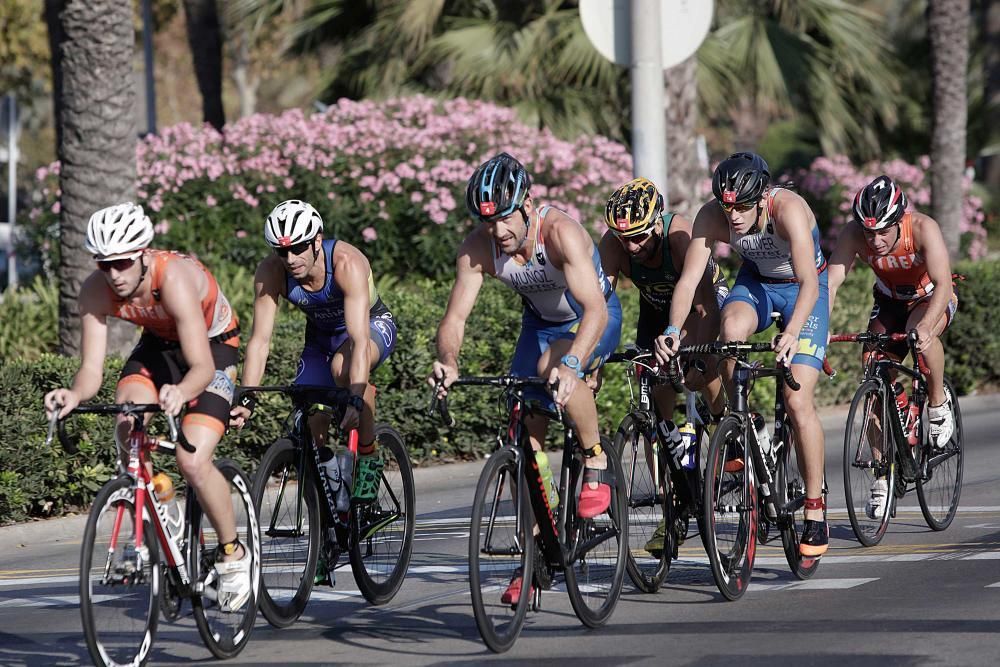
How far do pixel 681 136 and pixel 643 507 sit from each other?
982 centimetres

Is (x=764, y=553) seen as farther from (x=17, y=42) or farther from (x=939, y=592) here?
(x=17, y=42)

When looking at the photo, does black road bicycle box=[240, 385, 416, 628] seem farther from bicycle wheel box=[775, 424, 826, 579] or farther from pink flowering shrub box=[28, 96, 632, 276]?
pink flowering shrub box=[28, 96, 632, 276]

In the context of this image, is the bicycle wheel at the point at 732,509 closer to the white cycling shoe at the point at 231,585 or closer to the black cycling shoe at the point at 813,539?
the black cycling shoe at the point at 813,539

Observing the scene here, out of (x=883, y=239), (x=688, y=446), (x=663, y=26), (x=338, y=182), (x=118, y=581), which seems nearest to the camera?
(x=118, y=581)

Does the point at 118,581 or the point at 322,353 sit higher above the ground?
the point at 322,353

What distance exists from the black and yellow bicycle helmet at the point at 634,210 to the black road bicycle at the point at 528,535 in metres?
1.19

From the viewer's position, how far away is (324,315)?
7.16 metres

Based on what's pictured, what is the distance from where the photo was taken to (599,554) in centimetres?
648

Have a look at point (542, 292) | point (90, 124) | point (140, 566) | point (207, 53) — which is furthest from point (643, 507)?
point (207, 53)

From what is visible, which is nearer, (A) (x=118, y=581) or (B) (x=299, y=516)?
(A) (x=118, y=581)

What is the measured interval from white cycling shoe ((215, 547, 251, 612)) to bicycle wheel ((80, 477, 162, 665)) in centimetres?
35

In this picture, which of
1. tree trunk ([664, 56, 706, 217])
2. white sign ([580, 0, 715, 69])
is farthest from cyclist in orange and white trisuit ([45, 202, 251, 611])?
tree trunk ([664, 56, 706, 217])

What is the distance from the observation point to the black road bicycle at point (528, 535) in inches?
232

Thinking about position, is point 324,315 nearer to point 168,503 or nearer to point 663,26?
point 168,503
